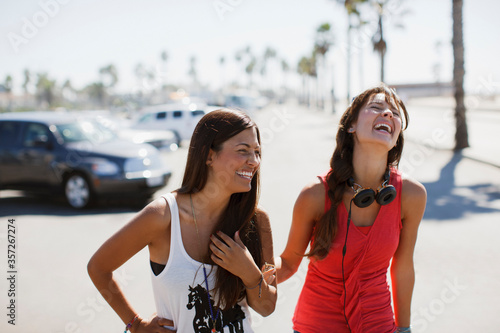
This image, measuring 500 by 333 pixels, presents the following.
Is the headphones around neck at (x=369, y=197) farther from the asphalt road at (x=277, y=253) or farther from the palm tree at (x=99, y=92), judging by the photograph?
the palm tree at (x=99, y=92)

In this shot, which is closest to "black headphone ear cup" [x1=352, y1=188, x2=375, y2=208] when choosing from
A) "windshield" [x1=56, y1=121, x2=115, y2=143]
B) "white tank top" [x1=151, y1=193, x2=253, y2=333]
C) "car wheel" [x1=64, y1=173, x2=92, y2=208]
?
"white tank top" [x1=151, y1=193, x2=253, y2=333]

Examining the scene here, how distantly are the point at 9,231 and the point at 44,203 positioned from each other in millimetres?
2086

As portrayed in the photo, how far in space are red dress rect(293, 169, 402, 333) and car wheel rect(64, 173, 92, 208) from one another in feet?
22.2

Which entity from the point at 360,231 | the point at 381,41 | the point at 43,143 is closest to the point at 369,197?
the point at 360,231

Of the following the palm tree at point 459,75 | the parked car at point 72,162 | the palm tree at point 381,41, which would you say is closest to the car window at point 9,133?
the parked car at point 72,162

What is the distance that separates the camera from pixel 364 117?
7.29 feet

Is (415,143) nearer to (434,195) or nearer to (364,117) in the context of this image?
(434,195)

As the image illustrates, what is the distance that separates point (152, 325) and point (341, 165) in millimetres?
1215

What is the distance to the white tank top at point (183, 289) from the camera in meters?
1.78

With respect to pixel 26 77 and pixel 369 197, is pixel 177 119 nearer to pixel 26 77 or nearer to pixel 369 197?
pixel 369 197

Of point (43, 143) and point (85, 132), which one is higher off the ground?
point (85, 132)

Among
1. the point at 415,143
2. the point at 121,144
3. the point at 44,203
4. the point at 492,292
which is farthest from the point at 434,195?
the point at 415,143

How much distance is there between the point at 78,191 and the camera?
8141 millimetres

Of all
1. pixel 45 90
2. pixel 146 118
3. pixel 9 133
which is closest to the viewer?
pixel 9 133
